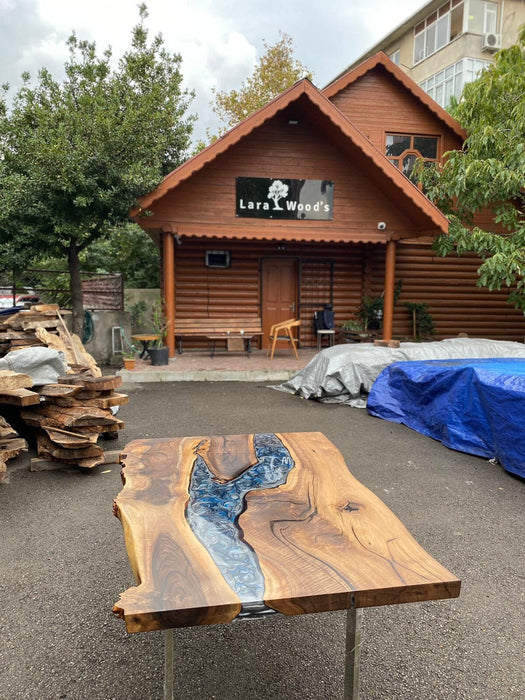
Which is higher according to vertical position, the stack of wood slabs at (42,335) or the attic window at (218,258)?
the attic window at (218,258)

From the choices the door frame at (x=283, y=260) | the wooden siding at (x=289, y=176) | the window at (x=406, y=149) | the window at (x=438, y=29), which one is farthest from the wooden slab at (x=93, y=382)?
the window at (x=438, y=29)

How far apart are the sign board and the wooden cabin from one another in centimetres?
2

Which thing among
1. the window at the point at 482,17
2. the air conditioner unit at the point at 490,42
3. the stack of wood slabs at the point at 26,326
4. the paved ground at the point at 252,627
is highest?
the window at the point at 482,17

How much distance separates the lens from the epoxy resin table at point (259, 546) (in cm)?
139

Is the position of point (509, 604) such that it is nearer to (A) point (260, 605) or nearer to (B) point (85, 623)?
(A) point (260, 605)

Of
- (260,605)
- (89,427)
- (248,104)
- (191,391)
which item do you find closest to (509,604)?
(260,605)

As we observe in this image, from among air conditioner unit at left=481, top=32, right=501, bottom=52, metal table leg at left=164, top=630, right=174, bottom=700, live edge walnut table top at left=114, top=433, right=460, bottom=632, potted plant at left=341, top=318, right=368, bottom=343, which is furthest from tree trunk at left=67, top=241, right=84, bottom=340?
air conditioner unit at left=481, top=32, right=501, bottom=52

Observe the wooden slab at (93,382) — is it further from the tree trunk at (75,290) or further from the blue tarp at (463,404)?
→ the tree trunk at (75,290)

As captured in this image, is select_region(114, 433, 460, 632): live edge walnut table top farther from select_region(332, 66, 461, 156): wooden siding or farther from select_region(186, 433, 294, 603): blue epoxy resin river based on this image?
select_region(332, 66, 461, 156): wooden siding

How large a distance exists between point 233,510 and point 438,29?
34.5 m

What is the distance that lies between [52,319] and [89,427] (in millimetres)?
3397

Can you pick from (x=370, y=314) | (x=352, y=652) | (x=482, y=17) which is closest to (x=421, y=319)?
(x=370, y=314)

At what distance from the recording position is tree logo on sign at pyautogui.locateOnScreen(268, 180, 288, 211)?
1076cm

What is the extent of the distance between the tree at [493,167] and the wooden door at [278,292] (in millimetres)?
3886
